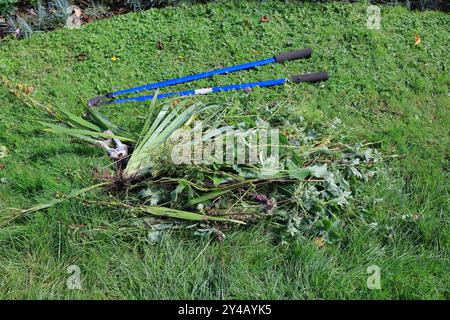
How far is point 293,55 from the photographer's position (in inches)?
185

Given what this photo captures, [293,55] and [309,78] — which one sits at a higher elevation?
[293,55]

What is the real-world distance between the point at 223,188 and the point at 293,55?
6.70ft

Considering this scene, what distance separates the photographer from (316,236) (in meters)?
3.13

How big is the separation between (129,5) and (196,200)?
3.43 meters

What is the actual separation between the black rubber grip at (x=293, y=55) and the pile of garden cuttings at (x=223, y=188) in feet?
4.50

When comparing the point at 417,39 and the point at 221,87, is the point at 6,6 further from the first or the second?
the point at 417,39

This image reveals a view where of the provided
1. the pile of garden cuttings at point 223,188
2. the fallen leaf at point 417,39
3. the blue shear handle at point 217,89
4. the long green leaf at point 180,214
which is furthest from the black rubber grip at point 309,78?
the long green leaf at point 180,214

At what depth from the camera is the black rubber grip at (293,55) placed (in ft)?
15.4

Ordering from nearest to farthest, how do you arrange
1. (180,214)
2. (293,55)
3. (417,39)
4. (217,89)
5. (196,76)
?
(180,214)
(217,89)
(196,76)
(293,55)
(417,39)

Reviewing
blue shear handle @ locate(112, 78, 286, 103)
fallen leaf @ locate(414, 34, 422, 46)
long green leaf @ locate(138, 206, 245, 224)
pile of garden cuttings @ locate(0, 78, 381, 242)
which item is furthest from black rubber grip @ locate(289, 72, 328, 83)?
long green leaf @ locate(138, 206, 245, 224)

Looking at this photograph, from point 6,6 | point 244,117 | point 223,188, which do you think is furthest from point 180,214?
point 6,6

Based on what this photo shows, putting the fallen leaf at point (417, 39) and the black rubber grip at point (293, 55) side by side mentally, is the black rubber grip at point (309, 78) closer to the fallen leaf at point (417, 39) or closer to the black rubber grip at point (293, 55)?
the black rubber grip at point (293, 55)

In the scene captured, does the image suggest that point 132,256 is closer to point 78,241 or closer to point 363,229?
point 78,241

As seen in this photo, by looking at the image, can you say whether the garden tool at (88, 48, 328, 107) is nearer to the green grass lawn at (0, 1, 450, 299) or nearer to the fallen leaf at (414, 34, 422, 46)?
the green grass lawn at (0, 1, 450, 299)
